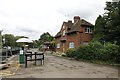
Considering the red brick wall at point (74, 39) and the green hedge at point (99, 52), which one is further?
the red brick wall at point (74, 39)

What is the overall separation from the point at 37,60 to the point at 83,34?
69.9 ft

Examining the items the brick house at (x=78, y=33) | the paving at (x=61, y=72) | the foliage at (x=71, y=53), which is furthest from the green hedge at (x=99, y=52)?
the brick house at (x=78, y=33)

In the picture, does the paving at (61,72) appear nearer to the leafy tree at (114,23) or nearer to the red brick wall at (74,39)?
the leafy tree at (114,23)

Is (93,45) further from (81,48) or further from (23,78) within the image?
(23,78)

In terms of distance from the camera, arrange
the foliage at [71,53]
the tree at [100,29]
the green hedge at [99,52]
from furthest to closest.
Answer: the tree at [100,29], the foliage at [71,53], the green hedge at [99,52]

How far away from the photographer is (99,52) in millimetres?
23016

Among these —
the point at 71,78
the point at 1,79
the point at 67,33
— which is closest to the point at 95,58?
the point at 71,78

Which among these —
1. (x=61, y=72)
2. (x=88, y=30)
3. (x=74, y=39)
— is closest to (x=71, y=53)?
(x=74, y=39)

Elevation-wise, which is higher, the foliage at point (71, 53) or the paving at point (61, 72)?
the foliage at point (71, 53)

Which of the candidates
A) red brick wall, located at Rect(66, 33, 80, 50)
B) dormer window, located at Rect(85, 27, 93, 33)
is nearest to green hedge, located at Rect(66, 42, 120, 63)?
red brick wall, located at Rect(66, 33, 80, 50)

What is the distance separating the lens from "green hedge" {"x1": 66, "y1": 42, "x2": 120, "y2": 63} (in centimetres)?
2156

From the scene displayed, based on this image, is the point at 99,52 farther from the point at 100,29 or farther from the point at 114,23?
the point at 100,29

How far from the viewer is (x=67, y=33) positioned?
43688 millimetres

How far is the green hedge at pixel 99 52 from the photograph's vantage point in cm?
2156
